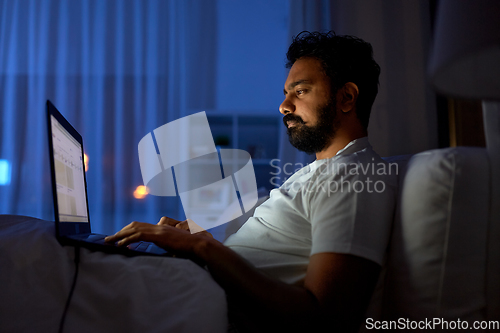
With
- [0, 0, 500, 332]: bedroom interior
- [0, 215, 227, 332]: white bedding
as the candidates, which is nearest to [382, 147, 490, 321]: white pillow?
[0, 0, 500, 332]: bedroom interior

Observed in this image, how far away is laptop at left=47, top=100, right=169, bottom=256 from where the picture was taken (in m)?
0.67

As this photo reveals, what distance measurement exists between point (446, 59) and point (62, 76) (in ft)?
8.70

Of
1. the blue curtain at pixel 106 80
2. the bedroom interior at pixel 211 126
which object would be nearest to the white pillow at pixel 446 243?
the bedroom interior at pixel 211 126

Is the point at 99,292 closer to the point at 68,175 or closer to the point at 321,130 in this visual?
the point at 68,175

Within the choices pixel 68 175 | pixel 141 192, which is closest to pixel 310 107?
pixel 68 175

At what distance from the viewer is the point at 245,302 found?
2.11 ft

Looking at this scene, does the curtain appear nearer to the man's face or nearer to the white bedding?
the man's face

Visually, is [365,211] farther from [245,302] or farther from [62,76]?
[62,76]

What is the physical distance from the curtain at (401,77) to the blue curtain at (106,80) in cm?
123

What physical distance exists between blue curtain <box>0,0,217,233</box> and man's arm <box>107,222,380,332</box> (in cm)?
186

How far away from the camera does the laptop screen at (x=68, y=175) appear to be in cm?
73

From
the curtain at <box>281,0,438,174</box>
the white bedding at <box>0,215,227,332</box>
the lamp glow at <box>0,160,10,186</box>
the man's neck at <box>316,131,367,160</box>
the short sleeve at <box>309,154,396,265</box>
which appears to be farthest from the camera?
the lamp glow at <box>0,160,10,186</box>

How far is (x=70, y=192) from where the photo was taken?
2.78 feet

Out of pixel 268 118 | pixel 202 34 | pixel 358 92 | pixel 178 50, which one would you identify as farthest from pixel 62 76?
pixel 358 92
